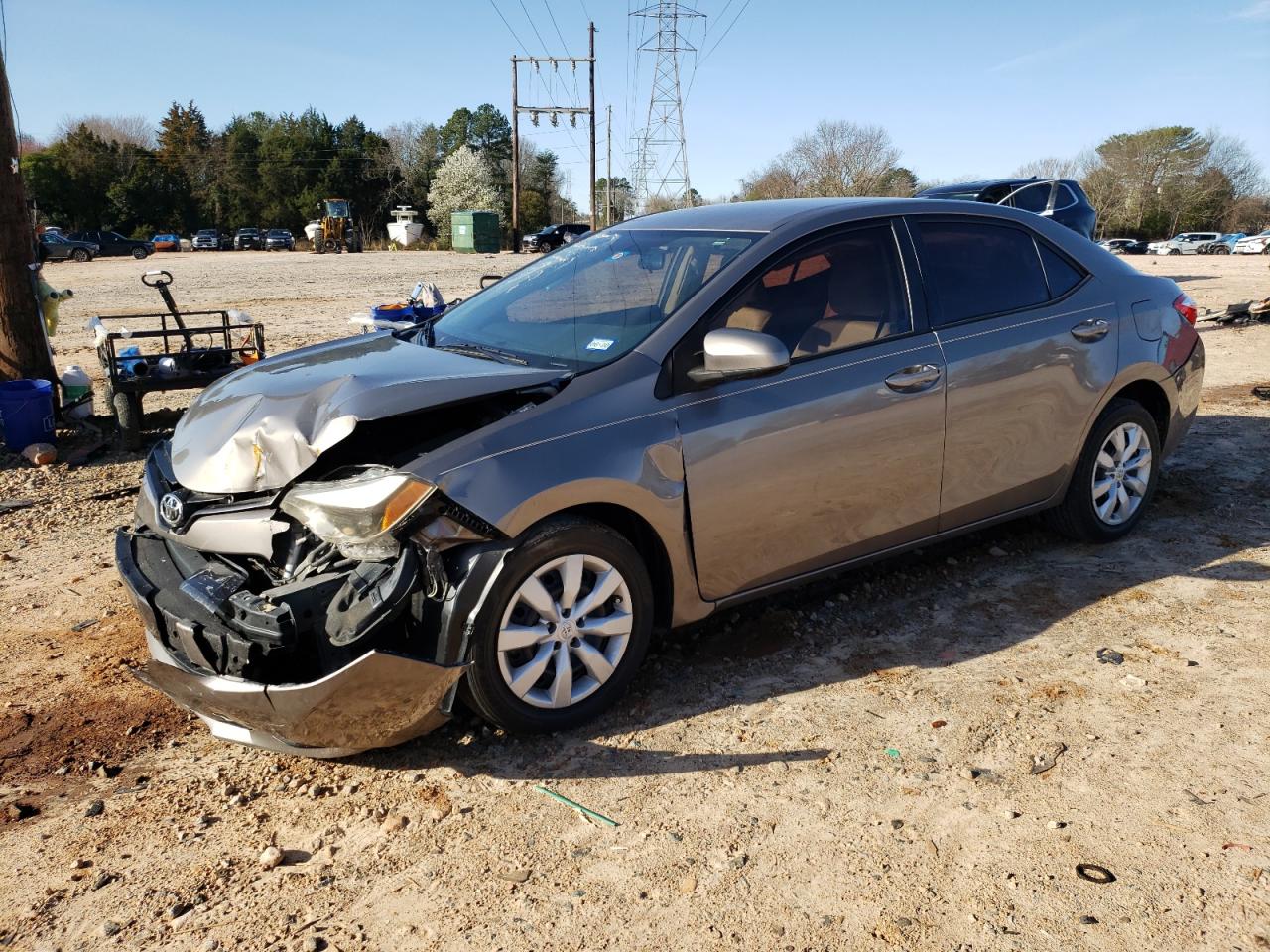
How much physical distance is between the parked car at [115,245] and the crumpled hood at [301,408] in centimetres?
5448

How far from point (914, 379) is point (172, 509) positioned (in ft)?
9.79

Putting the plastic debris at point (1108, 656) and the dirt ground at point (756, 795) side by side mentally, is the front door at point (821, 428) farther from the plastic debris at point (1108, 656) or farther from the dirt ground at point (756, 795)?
the plastic debris at point (1108, 656)

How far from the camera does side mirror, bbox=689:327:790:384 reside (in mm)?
3502

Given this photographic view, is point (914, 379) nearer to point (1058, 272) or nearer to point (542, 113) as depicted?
point (1058, 272)

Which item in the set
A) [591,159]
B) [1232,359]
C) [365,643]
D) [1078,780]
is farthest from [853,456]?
[591,159]

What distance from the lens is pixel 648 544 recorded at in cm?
363

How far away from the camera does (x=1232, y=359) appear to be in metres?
11.2

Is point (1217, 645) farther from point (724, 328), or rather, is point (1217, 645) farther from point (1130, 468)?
point (724, 328)

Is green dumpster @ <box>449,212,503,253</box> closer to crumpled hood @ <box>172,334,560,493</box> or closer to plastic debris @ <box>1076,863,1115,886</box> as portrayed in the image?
crumpled hood @ <box>172,334,560,493</box>

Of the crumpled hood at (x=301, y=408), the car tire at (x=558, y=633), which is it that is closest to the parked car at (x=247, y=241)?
the crumpled hood at (x=301, y=408)

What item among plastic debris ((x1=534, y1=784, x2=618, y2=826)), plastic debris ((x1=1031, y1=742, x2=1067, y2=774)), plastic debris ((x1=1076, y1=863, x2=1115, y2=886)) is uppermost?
plastic debris ((x1=1031, y1=742, x2=1067, y2=774))

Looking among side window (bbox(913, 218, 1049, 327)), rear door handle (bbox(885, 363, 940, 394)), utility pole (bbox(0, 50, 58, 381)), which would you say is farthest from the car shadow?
utility pole (bbox(0, 50, 58, 381))

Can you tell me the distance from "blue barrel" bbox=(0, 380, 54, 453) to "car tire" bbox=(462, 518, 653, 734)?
616 cm

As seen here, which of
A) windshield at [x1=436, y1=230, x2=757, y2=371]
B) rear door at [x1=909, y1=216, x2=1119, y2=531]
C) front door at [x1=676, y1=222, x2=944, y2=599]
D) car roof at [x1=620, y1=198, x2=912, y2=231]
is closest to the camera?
front door at [x1=676, y1=222, x2=944, y2=599]
